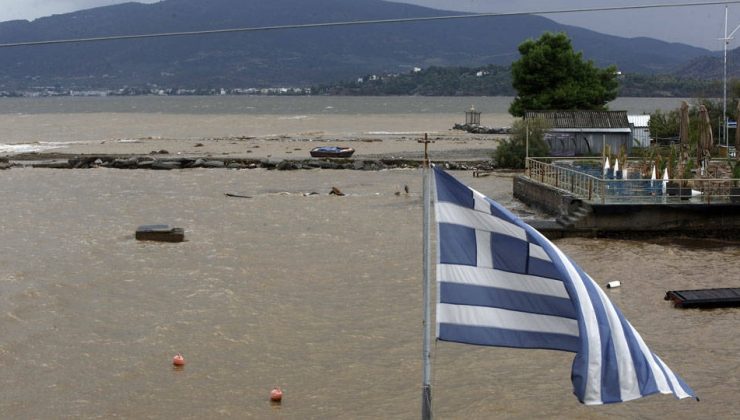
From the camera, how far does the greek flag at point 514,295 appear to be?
8.62 meters

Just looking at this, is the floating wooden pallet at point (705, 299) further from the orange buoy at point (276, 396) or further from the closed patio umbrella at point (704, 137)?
the closed patio umbrella at point (704, 137)

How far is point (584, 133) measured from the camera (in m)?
56.6

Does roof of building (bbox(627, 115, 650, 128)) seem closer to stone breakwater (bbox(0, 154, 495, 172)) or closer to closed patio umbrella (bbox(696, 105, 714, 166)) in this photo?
stone breakwater (bbox(0, 154, 495, 172))

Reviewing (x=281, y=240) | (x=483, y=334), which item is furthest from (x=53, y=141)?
(x=483, y=334)

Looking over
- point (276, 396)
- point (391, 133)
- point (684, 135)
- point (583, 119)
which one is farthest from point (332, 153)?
point (276, 396)

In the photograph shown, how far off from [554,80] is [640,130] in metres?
9.76

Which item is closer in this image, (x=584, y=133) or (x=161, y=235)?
(x=161, y=235)

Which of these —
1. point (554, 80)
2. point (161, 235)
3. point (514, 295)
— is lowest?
point (161, 235)

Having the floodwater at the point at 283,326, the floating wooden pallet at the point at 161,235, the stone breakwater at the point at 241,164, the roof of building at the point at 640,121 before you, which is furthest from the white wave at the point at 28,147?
the floating wooden pallet at the point at 161,235

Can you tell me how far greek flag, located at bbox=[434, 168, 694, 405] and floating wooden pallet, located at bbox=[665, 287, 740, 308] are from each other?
11893 mm

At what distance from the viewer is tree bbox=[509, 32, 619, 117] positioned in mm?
69062

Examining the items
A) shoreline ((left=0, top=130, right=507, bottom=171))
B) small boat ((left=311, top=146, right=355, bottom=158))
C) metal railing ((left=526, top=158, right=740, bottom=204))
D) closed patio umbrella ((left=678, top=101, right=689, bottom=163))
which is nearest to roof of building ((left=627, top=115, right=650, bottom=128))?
shoreline ((left=0, top=130, right=507, bottom=171))

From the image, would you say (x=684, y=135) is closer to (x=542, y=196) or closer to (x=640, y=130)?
(x=542, y=196)

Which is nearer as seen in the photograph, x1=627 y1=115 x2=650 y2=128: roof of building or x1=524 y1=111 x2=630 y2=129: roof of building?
x1=524 y1=111 x2=630 y2=129: roof of building
